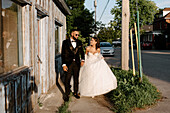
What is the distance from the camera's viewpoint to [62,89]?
7.07 metres

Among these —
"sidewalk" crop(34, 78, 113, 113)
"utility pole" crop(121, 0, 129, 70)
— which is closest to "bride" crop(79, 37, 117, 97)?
"sidewalk" crop(34, 78, 113, 113)

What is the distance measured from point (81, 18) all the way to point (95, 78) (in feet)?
50.9

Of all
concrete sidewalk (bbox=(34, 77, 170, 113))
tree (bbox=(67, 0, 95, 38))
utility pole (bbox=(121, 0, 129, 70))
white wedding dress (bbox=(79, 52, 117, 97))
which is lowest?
concrete sidewalk (bbox=(34, 77, 170, 113))

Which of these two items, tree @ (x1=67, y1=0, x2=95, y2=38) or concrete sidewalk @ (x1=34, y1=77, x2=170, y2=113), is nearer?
concrete sidewalk @ (x1=34, y1=77, x2=170, y2=113)

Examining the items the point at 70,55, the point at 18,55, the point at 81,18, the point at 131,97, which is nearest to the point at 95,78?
the point at 70,55

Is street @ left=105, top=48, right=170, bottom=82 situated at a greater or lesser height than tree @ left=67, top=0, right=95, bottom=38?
lesser

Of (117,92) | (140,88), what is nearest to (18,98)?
(117,92)

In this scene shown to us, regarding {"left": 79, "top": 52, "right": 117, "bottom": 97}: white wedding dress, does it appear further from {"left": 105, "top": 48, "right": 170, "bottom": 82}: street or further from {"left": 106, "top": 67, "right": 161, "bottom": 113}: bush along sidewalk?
{"left": 105, "top": 48, "right": 170, "bottom": 82}: street

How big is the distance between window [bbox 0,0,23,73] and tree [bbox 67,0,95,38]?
1533 centimetres

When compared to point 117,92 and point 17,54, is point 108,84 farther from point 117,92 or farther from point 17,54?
point 17,54

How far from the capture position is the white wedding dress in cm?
566

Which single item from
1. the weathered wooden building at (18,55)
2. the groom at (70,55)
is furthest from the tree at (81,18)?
the weathered wooden building at (18,55)

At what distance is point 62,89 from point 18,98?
3357 mm

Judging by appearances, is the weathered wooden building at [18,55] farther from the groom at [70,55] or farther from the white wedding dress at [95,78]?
the white wedding dress at [95,78]
